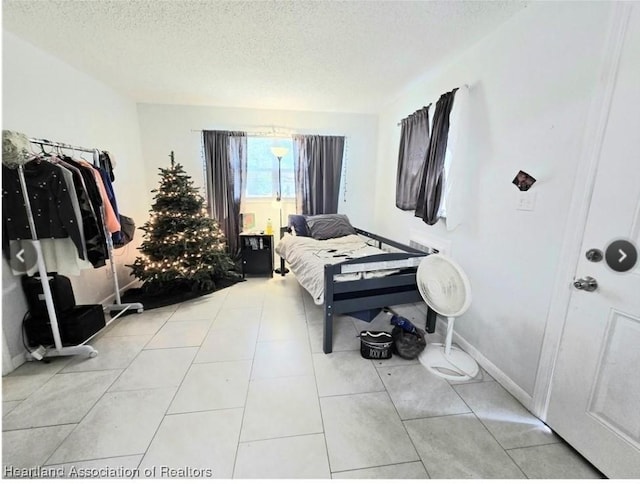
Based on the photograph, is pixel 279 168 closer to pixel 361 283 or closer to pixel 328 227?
pixel 328 227

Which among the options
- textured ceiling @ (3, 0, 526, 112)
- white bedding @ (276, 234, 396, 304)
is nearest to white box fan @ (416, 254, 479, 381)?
white bedding @ (276, 234, 396, 304)

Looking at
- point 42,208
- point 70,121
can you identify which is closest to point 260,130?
point 70,121

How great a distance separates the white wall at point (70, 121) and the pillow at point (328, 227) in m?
2.30

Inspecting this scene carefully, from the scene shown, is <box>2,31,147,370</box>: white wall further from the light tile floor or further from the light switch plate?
the light switch plate

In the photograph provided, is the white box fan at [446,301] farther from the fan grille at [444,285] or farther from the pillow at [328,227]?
the pillow at [328,227]

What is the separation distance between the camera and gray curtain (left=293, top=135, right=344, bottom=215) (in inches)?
152

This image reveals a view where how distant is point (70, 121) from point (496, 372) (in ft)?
13.4

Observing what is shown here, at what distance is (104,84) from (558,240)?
13.9 ft

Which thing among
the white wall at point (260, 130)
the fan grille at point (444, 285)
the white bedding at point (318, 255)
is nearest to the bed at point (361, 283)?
the white bedding at point (318, 255)

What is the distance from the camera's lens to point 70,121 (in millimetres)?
2416

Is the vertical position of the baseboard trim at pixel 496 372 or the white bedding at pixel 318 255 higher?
the white bedding at pixel 318 255

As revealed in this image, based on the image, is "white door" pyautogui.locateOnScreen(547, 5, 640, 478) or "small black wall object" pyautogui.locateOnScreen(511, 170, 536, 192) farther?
"small black wall object" pyautogui.locateOnScreen(511, 170, 536, 192)

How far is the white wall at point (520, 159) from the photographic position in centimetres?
139

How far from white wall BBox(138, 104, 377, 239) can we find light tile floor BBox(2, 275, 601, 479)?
93.3 inches
